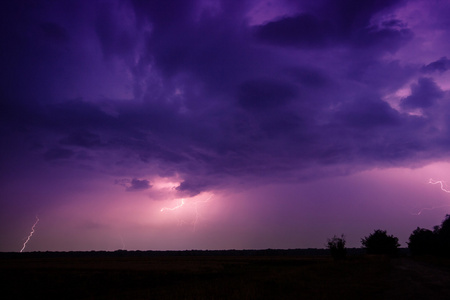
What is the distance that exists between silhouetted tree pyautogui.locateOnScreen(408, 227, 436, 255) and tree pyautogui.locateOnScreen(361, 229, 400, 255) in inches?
221

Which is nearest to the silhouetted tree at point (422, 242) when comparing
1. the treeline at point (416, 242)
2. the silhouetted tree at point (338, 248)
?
the treeline at point (416, 242)

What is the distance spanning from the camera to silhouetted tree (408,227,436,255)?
75.3 m

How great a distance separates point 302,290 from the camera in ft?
61.3

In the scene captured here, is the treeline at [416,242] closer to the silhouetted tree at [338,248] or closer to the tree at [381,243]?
the tree at [381,243]

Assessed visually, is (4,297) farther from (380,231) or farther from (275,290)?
(380,231)

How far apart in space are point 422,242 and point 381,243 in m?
9.84

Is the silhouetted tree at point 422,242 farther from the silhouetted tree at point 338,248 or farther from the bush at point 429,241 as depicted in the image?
the silhouetted tree at point 338,248

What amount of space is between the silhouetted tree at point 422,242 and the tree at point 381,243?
18.4 ft

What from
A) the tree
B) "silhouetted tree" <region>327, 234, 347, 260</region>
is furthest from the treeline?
"silhouetted tree" <region>327, 234, 347, 260</region>

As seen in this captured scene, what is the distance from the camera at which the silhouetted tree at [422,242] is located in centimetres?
7531

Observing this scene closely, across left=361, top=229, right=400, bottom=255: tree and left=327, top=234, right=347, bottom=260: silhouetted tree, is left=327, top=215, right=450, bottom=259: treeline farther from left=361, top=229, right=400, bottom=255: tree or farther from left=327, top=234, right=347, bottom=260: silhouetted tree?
left=327, top=234, right=347, bottom=260: silhouetted tree

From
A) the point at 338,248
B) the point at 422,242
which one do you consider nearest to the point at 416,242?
the point at 422,242

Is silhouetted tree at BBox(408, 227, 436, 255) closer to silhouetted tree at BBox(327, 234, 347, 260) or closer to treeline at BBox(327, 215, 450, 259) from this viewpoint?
treeline at BBox(327, 215, 450, 259)

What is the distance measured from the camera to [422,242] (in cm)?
7831
